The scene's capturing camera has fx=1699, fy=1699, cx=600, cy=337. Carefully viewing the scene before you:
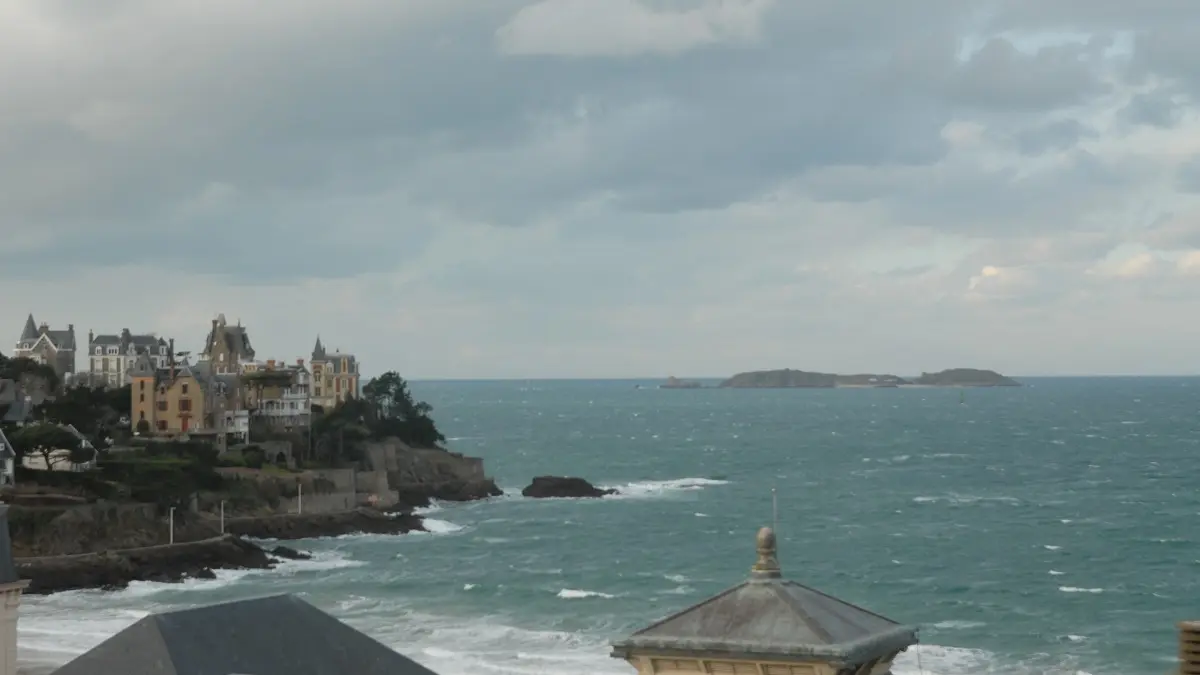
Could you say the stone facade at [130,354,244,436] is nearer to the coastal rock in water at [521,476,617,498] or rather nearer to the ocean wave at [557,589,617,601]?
the coastal rock in water at [521,476,617,498]

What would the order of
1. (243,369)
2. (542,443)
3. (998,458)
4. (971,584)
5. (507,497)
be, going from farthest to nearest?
(542,443) < (998,458) < (243,369) < (507,497) < (971,584)

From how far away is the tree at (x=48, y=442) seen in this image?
82.9 m

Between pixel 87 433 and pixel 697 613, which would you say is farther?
pixel 87 433

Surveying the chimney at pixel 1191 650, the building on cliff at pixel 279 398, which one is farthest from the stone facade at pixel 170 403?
the chimney at pixel 1191 650

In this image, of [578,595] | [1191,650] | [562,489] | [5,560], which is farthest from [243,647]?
[562,489]

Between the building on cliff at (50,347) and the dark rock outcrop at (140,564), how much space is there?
188ft

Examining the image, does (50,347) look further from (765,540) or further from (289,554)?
(765,540)

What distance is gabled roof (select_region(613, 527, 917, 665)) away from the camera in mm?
11164

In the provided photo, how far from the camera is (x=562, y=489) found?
11656 cm

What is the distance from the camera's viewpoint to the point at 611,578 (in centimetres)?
7450

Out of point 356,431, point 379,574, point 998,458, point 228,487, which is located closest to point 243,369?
point 356,431

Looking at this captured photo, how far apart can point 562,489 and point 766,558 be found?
106 meters

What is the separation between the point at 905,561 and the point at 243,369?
2337 inches

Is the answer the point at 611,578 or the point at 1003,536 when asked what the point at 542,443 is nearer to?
the point at 1003,536
